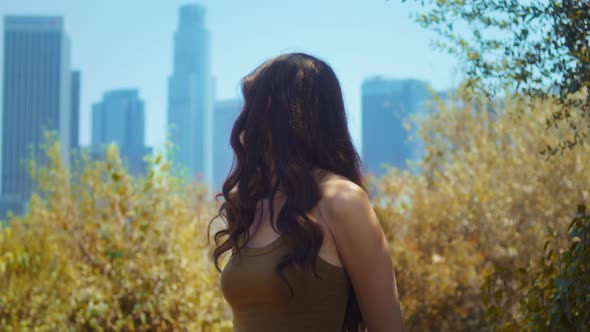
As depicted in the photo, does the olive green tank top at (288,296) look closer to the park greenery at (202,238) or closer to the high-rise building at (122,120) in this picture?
the park greenery at (202,238)

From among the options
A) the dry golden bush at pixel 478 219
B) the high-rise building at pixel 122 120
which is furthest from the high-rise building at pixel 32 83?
the dry golden bush at pixel 478 219

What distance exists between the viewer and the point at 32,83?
15975 centimetres

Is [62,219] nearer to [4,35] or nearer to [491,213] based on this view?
[491,213]

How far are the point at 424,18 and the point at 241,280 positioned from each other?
148cm

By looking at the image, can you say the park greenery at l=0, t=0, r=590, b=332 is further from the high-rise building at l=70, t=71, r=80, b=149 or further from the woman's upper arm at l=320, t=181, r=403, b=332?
the high-rise building at l=70, t=71, r=80, b=149

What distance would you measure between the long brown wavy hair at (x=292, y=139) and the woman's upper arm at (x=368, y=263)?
4.0 inches

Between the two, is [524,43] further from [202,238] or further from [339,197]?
[202,238]

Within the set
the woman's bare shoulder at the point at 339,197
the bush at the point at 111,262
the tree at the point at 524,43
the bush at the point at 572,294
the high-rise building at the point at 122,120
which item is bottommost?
the high-rise building at the point at 122,120

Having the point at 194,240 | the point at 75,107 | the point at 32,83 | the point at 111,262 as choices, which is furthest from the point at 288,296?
the point at 32,83

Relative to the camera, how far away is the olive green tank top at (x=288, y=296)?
1657mm

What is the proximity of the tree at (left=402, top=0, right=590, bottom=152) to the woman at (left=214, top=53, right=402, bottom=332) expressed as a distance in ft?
2.95

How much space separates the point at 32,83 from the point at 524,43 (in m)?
170

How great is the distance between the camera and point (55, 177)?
6727mm

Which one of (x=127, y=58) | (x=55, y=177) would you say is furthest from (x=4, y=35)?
(x=55, y=177)
